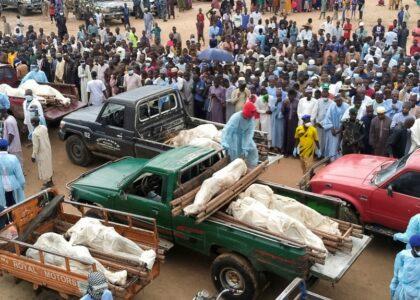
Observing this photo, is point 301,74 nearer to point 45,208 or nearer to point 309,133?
point 309,133

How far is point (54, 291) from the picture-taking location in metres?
7.04

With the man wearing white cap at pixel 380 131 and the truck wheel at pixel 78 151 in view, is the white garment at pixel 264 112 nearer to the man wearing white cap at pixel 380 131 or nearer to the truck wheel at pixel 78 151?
the man wearing white cap at pixel 380 131

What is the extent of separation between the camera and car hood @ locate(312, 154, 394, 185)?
8266 mm

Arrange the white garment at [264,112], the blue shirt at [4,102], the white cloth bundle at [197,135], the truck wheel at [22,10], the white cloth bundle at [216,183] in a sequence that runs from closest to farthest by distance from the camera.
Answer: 1. the white cloth bundle at [216,183]
2. the white cloth bundle at [197,135]
3. the blue shirt at [4,102]
4. the white garment at [264,112]
5. the truck wheel at [22,10]

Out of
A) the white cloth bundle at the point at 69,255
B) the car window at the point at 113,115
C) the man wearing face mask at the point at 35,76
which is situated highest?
the man wearing face mask at the point at 35,76

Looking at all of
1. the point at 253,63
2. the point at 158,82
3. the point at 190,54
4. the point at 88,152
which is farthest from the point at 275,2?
the point at 88,152

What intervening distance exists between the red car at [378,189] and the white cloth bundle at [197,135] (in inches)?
85.2

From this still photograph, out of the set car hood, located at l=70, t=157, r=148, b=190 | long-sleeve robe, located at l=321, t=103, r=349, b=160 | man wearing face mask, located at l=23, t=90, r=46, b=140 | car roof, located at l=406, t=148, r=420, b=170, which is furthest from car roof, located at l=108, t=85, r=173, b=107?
car roof, located at l=406, t=148, r=420, b=170

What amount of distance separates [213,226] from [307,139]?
141 inches

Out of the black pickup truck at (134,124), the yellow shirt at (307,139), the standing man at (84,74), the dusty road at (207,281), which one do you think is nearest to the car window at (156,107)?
the black pickup truck at (134,124)

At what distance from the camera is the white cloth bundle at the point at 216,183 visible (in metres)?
6.84

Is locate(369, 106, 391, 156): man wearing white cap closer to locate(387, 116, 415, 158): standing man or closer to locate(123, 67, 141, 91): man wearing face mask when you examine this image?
locate(387, 116, 415, 158): standing man

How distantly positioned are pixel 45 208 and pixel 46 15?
77.1 feet

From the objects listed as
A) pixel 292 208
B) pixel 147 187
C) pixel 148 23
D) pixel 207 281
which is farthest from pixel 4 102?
pixel 148 23
